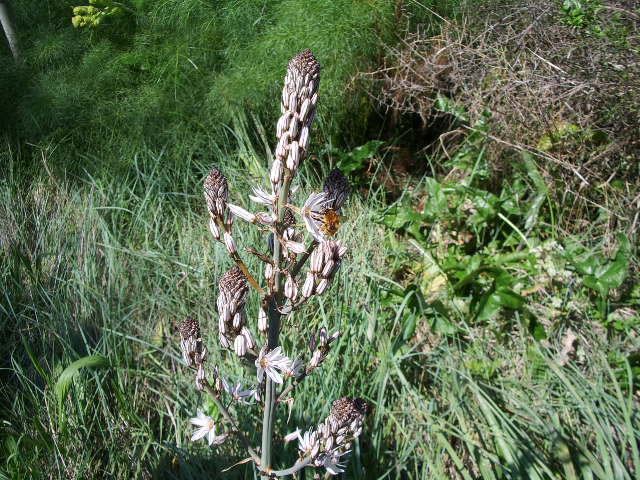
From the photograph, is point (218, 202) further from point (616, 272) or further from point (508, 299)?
point (616, 272)

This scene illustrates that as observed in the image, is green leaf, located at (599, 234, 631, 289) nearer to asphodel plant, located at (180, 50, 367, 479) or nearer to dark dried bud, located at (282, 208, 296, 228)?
asphodel plant, located at (180, 50, 367, 479)

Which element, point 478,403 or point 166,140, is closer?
point 478,403

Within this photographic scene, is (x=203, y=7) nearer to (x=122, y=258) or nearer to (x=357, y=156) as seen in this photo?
(x=357, y=156)

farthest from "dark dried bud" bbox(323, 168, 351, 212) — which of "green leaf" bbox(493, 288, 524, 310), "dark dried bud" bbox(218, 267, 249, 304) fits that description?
"green leaf" bbox(493, 288, 524, 310)

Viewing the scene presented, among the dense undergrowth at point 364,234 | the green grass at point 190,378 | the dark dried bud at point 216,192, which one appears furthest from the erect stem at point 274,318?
the dense undergrowth at point 364,234

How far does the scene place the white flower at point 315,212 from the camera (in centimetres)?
108

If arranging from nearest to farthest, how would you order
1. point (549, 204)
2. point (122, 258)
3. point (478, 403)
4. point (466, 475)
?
point (466, 475) < point (478, 403) < point (122, 258) < point (549, 204)

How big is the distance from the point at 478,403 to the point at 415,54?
85.7 inches

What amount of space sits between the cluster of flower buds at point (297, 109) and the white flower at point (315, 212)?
76mm

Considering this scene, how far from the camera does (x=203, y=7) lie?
11.9 ft

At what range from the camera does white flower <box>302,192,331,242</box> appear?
3.53 feet

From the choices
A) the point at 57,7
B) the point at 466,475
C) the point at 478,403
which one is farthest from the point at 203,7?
the point at 466,475

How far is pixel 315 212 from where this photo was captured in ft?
3.60

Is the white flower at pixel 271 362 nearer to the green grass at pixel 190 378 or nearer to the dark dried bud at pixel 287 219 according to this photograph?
the dark dried bud at pixel 287 219
